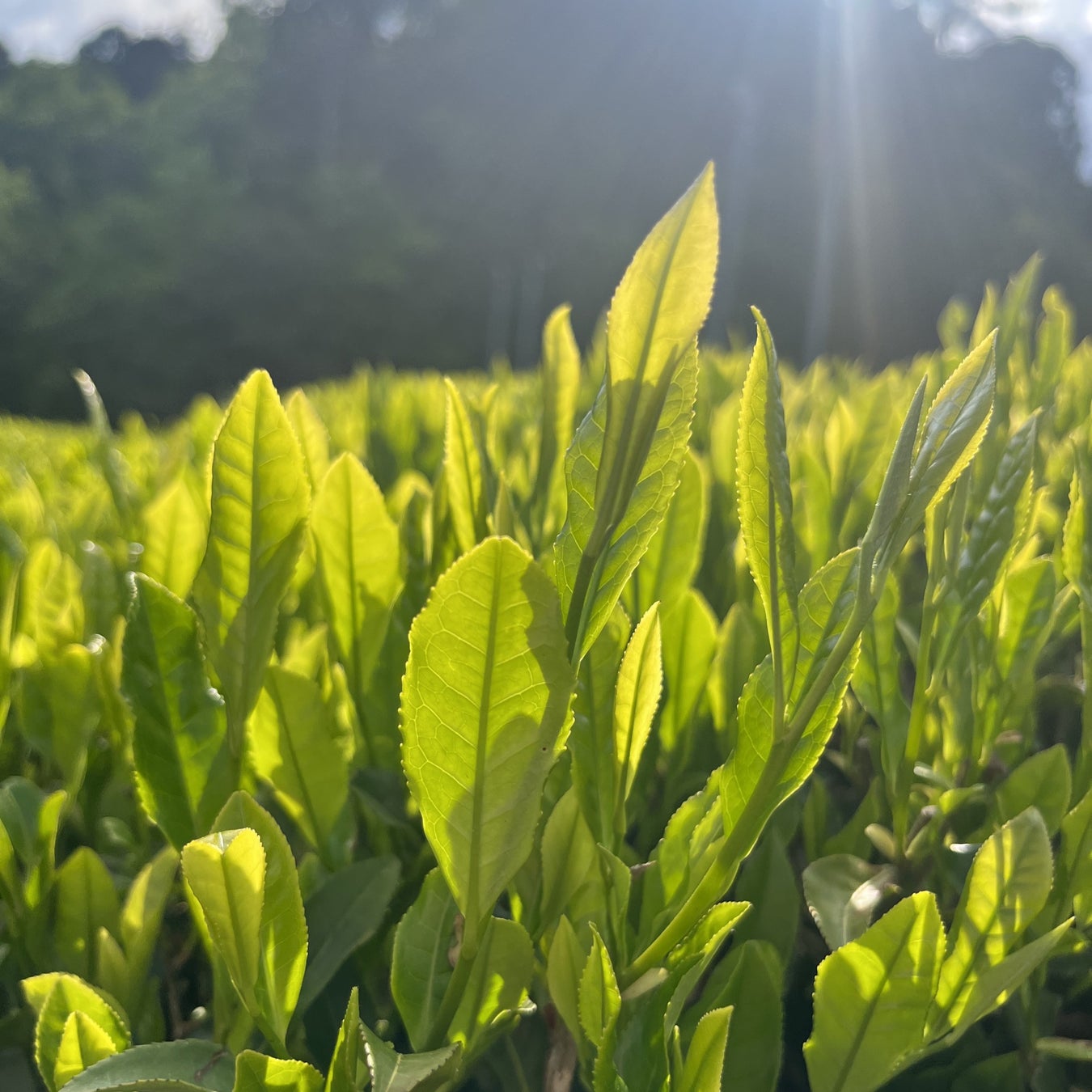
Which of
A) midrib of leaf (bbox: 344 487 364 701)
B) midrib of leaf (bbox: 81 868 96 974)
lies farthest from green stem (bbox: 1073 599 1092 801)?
midrib of leaf (bbox: 81 868 96 974)

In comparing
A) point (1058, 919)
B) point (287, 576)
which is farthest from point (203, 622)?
point (1058, 919)

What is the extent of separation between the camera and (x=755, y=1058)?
2.02ft

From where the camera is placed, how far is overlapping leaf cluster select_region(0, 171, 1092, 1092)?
1.48ft

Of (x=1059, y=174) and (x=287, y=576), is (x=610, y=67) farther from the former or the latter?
(x=287, y=576)

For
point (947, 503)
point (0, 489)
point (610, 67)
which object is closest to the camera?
point (947, 503)

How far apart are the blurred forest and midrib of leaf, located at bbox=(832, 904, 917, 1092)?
2738cm

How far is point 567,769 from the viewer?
2.17 ft

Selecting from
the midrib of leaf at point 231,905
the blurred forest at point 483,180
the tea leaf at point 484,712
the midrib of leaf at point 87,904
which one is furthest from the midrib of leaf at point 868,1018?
the blurred forest at point 483,180

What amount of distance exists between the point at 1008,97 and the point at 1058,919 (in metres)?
48.9

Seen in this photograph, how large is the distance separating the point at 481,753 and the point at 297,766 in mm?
277

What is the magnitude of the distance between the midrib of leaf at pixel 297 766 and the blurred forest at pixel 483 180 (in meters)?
27.3

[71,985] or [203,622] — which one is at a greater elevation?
[203,622]

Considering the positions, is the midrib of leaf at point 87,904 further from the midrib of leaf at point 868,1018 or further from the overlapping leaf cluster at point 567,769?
the midrib of leaf at point 868,1018

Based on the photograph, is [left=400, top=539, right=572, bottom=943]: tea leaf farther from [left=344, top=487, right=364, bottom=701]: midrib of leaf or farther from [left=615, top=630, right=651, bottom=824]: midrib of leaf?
[left=344, top=487, right=364, bottom=701]: midrib of leaf
